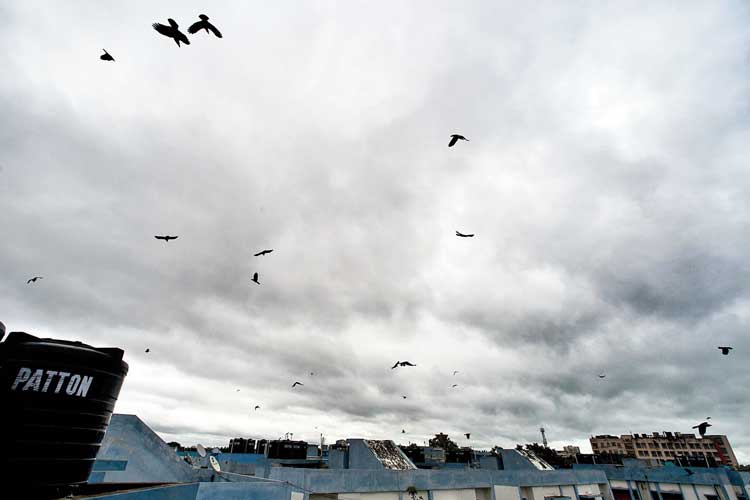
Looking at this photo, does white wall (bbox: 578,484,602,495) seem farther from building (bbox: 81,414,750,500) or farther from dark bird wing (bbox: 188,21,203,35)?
dark bird wing (bbox: 188,21,203,35)

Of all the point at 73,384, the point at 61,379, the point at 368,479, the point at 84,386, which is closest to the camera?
the point at 61,379

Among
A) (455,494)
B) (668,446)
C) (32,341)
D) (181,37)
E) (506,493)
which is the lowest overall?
(455,494)

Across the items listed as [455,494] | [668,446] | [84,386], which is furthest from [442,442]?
[84,386]

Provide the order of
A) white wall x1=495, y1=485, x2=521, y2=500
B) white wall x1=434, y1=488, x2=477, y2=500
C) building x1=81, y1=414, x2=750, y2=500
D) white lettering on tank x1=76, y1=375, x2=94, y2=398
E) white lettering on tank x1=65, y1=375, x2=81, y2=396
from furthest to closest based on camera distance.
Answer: white wall x1=495, y1=485, x2=521, y2=500 → white wall x1=434, y1=488, x2=477, y2=500 → building x1=81, y1=414, x2=750, y2=500 → white lettering on tank x1=76, y1=375, x2=94, y2=398 → white lettering on tank x1=65, y1=375, x2=81, y2=396

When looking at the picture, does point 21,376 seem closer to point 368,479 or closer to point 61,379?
point 61,379

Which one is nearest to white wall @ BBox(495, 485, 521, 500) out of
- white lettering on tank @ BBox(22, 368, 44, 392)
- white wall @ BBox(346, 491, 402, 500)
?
white wall @ BBox(346, 491, 402, 500)

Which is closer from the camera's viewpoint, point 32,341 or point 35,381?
point 35,381

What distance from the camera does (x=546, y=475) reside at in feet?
123

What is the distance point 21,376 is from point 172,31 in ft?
27.1

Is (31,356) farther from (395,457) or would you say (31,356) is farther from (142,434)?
(395,457)

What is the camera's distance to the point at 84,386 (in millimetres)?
5414

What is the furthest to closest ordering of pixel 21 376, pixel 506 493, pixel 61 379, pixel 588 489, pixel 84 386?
pixel 588 489, pixel 506 493, pixel 84 386, pixel 61 379, pixel 21 376

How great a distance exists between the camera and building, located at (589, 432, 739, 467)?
13610cm

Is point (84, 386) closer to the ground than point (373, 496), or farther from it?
farther from it
